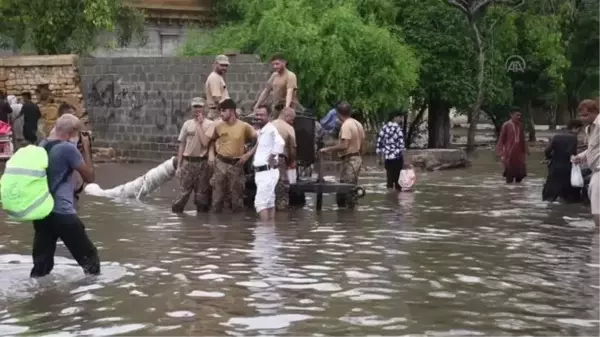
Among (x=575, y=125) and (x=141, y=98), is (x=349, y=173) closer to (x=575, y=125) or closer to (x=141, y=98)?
(x=575, y=125)

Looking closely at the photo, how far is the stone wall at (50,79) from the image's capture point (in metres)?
29.8

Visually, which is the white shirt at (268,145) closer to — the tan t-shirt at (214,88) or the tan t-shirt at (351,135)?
the tan t-shirt at (351,135)

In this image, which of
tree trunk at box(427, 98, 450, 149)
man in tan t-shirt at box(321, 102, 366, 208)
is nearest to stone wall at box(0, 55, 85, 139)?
tree trunk at box(427, 98, 450, 149)

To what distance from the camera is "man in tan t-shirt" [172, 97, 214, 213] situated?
16.3 metres

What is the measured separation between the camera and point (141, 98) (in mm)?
28891

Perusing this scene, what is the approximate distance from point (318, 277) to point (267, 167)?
16.4 ft

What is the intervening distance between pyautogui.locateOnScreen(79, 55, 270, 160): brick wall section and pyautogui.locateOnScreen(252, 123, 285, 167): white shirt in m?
10.9

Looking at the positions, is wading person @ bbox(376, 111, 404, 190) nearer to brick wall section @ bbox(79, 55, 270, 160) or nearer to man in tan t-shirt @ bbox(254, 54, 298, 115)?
man in tan t-shirt @ bbox(254, 54, 298, 115)

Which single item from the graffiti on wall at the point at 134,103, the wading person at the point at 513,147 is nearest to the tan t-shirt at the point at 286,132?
the wading person at the point at 513,147

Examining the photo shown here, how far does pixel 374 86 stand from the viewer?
30141mm

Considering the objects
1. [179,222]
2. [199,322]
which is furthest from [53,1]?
[199,322]

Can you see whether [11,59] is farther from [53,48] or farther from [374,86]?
[374,86]

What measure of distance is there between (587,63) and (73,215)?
4281cm

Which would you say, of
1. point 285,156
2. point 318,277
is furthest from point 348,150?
point 318,277
